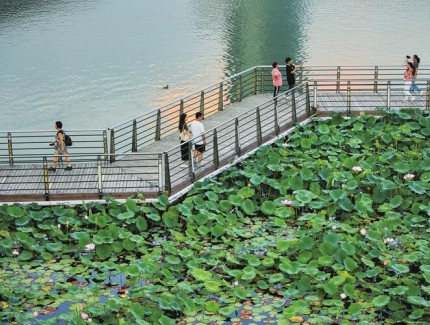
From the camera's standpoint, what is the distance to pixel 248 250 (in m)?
14.7

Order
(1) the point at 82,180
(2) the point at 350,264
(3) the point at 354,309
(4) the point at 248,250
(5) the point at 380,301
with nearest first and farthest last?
(3) the point at 354,309 → (5) the point at 380,301 → (2) the point at 350,264 → (4) the point at 248,250 → (1) the point at 82,180

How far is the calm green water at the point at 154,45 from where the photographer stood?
3200cm

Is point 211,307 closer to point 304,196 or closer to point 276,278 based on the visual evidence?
point 276,278

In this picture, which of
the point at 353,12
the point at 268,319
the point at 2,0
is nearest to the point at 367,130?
the point at 268,319

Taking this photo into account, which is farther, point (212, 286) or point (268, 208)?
point (268, 208)

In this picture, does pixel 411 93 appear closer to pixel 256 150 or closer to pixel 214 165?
pixel 256 150

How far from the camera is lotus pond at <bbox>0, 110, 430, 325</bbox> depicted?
499 inches

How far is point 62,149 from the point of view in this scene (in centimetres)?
1728

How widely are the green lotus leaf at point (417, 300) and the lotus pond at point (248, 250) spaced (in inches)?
1.1

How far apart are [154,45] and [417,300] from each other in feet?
109

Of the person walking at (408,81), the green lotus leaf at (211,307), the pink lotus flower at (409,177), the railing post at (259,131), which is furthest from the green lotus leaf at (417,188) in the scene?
the person walking at (408,81)

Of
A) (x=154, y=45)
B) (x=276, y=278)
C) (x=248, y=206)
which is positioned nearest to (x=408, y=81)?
(x=248, y=206)

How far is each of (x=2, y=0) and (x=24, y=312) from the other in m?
50.7

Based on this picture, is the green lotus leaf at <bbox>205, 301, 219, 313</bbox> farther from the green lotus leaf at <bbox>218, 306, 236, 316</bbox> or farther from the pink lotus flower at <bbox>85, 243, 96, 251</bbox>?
the pink lotus flower at <bbox>85, 243, 96, 251</bbox>
